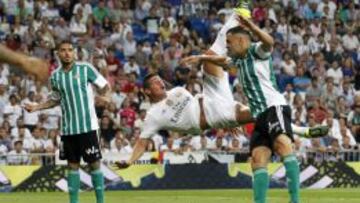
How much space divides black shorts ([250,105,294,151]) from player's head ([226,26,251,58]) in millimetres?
793

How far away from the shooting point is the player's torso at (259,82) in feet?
48.1

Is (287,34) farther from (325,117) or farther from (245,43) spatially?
(245,43)

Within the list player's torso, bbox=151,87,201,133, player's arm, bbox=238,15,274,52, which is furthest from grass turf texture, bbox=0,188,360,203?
player's arm, bbox=238,15,274,52

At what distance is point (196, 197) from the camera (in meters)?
20.8

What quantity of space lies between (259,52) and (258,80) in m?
0.36

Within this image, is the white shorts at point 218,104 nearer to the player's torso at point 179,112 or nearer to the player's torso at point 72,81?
the player's torso at point 179,112

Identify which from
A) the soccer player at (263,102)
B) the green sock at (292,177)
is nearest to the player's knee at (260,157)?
the soccer player at (263,102)

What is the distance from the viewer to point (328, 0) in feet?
113

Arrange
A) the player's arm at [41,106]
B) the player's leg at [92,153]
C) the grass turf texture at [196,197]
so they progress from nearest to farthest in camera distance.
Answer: the player's leg at [92,153]
the player's arm at [41,106]
the grass turf texture at [196,197]

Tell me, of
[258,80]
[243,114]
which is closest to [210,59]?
[258,80]

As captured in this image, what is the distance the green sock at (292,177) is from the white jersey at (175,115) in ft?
6.35

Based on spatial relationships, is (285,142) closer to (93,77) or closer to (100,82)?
(100,82)

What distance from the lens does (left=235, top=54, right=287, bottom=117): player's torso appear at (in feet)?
48.1

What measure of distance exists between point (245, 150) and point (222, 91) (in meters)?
9.91
